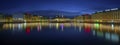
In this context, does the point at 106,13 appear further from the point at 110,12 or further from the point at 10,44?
the point at 10,44

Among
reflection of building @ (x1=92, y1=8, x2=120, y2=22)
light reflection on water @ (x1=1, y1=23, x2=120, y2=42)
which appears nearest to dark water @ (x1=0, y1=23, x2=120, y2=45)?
light reflection on water @ (x1=1, y1=23, x2=120, y2=42)

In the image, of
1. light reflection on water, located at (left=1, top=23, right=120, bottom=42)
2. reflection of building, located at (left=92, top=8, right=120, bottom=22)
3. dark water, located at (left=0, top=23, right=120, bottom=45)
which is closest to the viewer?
dark water, located at (left=0, top=23, right=120, bottom=45)

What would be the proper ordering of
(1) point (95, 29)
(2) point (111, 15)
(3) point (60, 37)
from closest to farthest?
1. (3) point (60, 37)
2. (1) point (95, 29)
3. (2) point (111, 15)

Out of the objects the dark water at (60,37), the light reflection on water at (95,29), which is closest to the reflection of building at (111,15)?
the light reflection on water at (95,29)

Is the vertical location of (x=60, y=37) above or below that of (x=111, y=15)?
below

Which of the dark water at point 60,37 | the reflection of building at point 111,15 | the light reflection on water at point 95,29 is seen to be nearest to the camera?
the dark water at point 60,37

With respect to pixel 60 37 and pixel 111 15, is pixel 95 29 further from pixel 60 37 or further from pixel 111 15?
pixel 111 15

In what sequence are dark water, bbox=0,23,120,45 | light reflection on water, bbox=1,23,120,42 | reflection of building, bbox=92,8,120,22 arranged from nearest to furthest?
1. dark water, bbox=0,23,120,45
2. light reflection on water, bbox=1,23,120,42
3. reflection of building, bbox=92,8,120,22

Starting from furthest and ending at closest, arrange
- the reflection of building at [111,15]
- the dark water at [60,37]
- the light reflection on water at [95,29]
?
the reflection of building at [111,15]
the light reflection on water at [95,29]
the dark water at [60,37]

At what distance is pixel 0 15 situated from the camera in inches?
7008

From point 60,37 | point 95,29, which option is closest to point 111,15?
point 95,29

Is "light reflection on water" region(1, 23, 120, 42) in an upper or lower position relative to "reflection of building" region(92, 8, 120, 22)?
lower

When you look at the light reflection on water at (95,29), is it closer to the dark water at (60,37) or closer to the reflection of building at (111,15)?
the dark water at (60,37)

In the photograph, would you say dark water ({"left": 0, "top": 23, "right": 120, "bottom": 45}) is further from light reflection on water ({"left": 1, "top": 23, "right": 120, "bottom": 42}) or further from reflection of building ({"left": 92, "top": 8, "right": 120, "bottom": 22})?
reflection of building ({"left": 92, "top": 8, "right": 120, "bottom": 22})
